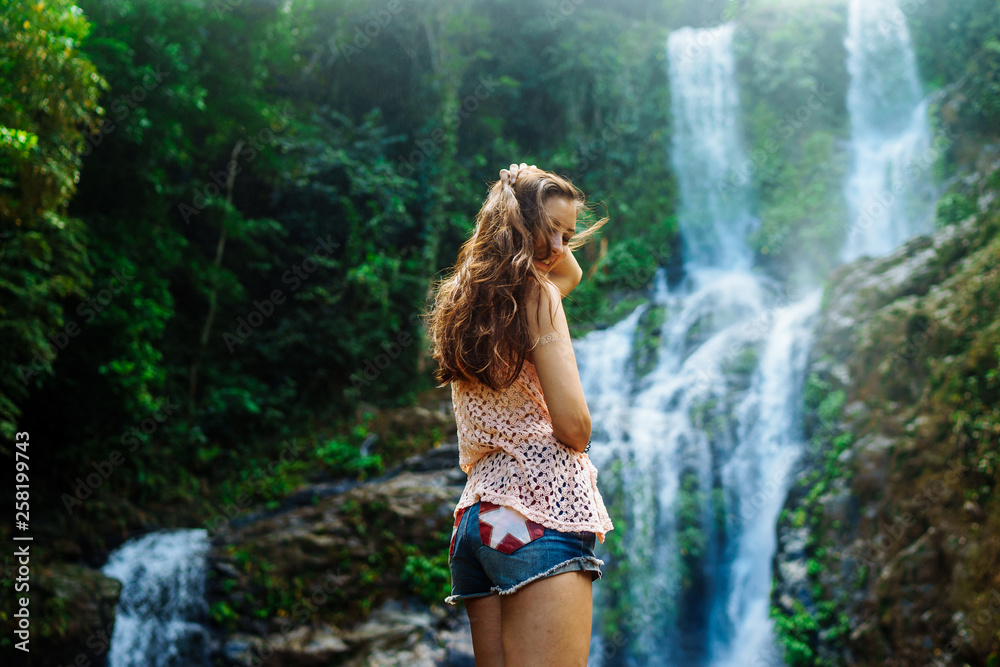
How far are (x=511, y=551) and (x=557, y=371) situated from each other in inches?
14.5

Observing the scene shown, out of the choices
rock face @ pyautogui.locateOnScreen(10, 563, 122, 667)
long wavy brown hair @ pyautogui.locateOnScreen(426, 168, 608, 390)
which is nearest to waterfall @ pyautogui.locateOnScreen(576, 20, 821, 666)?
rock face @ pyautogui.locateOnScreen(10, 563, 122, 667)

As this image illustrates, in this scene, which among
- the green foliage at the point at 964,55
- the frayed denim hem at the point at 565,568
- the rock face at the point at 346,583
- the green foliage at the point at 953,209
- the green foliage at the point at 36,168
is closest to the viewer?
the frayed denim hem at the point at 565,568

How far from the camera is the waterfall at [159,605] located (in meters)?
6.71

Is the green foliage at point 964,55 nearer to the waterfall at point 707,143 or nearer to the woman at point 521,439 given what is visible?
the waterfall at point 707,143

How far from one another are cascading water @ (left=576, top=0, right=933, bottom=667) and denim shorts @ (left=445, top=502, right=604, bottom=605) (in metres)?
6.26

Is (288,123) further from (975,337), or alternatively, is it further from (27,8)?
(975,337)

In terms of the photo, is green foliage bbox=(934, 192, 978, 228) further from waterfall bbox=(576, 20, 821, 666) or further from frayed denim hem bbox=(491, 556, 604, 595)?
frayed denim hem bbox=(491, 556, 604, 595)

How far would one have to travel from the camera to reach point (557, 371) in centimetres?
135

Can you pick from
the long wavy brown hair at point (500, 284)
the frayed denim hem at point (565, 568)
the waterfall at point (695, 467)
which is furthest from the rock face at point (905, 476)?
the long wavy brown hair at point (500, 284)

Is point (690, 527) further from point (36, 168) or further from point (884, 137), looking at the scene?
point (884, 137)

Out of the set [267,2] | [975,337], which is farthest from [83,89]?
[975,337]

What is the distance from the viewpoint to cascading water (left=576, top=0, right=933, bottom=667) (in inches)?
284

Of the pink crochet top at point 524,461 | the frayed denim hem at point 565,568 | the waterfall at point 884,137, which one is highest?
the waterfall at point 884,137

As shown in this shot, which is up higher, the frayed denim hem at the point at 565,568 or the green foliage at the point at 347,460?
the frayed denim hem at the point at 565,568
